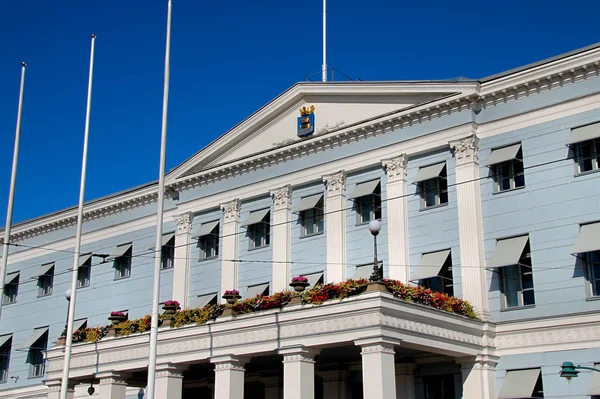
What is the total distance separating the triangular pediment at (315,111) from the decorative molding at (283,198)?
2.20 m

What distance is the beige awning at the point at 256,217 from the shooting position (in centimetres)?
4197

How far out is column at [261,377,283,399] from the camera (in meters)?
39.2

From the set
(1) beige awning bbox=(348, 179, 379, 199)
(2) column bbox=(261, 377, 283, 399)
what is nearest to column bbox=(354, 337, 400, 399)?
(1) beige awning bbox=(348, 179, 379, 199)

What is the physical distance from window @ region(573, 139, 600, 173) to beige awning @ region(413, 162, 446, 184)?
18.4ft

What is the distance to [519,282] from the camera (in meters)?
34.1

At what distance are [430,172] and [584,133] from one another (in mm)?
6634

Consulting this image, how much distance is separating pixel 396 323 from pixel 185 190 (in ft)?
64.7

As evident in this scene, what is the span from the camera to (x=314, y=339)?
3081cm

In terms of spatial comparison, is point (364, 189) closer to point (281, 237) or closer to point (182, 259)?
point (281, 237)

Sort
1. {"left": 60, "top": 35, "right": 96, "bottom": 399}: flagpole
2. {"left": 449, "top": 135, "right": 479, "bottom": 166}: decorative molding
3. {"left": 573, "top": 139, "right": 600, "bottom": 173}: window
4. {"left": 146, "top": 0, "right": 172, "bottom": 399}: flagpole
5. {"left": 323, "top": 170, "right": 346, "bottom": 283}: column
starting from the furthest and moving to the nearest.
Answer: {"left": 323, "top": 170, "right": 346, "bottom": 283}: column < {"left": 449, "top": 135, "right": 479, "bottom": 166}: decorative molding < {"left": 60, "top": 35, "right": 96, "bottom": 399}: flagpole < {"left": 573, "top": 139, "right": 600, "bottom": 173}: window < {"left": 146, "top": 0, "right": 172, "bottom": 399}: flagpole

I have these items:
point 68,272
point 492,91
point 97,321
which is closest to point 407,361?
point 492,91

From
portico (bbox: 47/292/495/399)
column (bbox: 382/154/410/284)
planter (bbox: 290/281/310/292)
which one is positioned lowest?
portico (bbox: 47/292/495/399)

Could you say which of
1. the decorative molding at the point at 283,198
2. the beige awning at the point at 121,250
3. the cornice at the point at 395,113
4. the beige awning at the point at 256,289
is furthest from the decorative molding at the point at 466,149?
the beige awning at the point at 121,250

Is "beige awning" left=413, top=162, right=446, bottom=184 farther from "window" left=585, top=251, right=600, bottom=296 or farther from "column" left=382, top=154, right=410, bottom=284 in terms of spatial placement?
"window" left=585, top=251, right=600, bottom=296
